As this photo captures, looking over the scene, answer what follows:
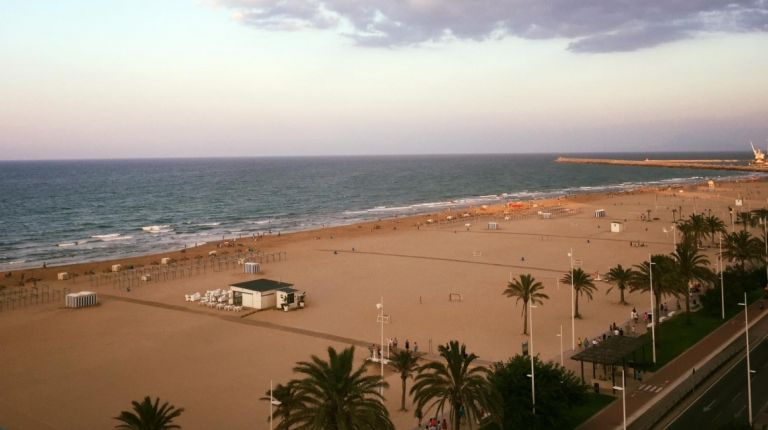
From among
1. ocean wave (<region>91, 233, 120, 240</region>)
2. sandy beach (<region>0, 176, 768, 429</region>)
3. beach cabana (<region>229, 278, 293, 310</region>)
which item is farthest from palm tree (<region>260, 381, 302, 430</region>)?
ocean wave (<region>91, 233, 120, 240</region>)

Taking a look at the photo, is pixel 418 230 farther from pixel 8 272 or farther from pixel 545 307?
pixel 8 272

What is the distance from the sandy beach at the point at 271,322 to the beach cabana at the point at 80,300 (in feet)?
2.98

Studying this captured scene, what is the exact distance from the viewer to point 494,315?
1588 inches

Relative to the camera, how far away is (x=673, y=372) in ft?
91.2

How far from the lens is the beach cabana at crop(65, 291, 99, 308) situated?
149ft

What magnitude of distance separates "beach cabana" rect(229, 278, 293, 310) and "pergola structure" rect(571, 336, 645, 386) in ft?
81.5

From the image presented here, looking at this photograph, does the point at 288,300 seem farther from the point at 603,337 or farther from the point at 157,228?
the point at 157,228

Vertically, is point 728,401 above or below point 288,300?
below

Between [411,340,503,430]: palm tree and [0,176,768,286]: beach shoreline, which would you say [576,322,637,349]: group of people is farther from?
[0,176,768,286]: beach shoreline

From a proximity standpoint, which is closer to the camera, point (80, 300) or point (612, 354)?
point (612, 354)

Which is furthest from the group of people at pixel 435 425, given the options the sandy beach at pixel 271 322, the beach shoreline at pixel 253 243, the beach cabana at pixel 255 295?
the beach shoreline at pixel 253 243

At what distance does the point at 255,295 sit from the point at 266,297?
2.77ft

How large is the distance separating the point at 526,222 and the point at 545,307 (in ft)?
166

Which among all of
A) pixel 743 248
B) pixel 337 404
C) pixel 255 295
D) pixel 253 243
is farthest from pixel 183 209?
pixel 337 404
